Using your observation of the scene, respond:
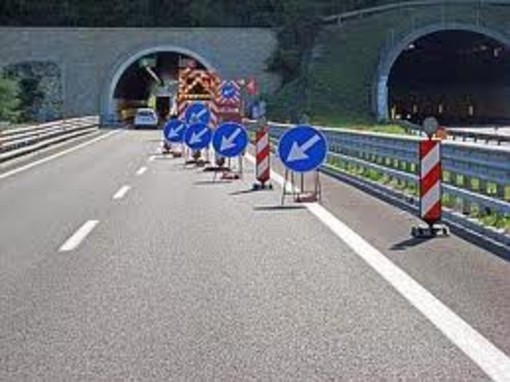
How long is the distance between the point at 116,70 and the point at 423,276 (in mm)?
65749

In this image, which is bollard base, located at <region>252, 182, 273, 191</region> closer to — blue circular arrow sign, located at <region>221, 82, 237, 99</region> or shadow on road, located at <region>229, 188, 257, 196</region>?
shadow on road, located at <region>229, 188, 257, 196</region>

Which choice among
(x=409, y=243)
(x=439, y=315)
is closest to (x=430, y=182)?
(x=409, y=243)

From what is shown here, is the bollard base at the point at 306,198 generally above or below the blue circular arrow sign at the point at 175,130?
below

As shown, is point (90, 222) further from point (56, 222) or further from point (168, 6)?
point (168, 6)

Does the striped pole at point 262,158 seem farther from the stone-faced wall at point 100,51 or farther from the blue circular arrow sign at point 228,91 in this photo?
the stone-faced wall at point 100,51

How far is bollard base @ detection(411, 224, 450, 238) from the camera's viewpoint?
11930 millimetres

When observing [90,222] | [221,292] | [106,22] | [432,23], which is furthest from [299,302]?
[106,22]

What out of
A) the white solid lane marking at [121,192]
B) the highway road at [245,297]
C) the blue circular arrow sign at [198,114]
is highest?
the blue circular arrow sign at [198,114]

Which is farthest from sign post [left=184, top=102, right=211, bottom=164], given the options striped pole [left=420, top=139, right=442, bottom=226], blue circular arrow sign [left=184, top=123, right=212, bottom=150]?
striped pole [left=420, top=139, right=442, bottom=226]

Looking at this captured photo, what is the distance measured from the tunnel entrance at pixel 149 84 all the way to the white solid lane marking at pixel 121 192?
47619 millimetres

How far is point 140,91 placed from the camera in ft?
327

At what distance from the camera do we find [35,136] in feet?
124

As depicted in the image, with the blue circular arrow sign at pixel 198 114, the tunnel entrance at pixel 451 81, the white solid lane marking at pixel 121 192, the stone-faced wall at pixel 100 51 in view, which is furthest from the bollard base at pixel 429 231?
the stone-faced wall at pixel 100 51

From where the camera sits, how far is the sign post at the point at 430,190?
12.1 m
